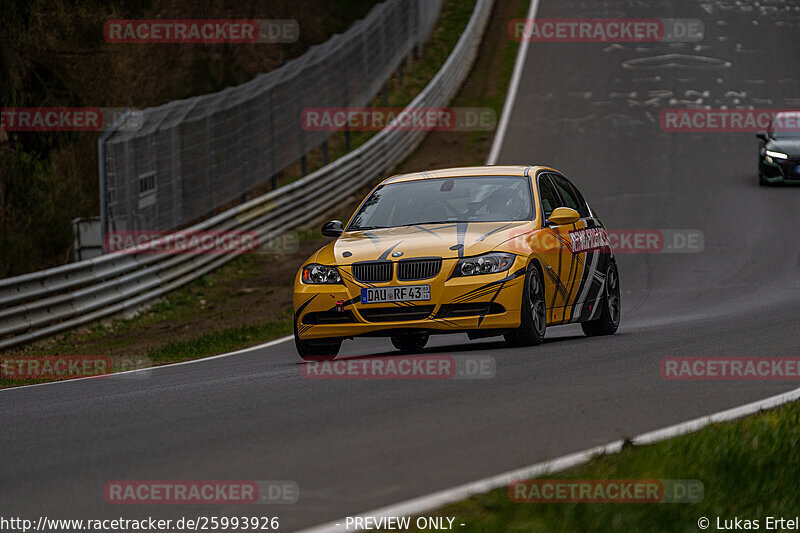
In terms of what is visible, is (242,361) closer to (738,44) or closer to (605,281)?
(605,281)

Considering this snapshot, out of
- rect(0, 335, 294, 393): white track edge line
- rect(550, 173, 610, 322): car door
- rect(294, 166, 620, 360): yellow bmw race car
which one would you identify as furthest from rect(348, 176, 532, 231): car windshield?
rect(0, 335, 294, 393): white track edge line

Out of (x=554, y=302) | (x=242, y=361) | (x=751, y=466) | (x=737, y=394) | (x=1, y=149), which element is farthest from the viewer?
(x=1, y=149)

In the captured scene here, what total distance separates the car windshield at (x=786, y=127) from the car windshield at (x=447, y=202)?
1753 centimetres

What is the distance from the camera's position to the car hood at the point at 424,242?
10.4 meters

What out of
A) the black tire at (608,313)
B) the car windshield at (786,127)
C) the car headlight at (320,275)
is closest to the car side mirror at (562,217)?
the black tire at (608,313)

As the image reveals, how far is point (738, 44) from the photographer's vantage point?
46312mm

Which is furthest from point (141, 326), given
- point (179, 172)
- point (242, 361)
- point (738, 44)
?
point (738, 44)

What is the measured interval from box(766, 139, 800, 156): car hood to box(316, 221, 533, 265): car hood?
59.4ft

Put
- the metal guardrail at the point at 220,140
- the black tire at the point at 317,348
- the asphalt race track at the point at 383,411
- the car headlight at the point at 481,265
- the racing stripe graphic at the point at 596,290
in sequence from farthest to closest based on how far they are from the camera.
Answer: the metal guardrail at the point at 220,140, the racing stripe graphic at the point at 596,290, the black tire at the point at 317,348, the car headlight at the point at 481,265, the asphalt race track at the point at 383,411

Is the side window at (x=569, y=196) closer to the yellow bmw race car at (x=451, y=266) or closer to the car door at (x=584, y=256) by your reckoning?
the car door at (x=584, y=256)

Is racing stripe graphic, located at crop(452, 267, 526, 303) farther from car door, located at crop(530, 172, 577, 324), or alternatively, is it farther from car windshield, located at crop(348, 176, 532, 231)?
car windshield, located at crop(348, 176, 532, 231)

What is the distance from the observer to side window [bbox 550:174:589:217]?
1259cm

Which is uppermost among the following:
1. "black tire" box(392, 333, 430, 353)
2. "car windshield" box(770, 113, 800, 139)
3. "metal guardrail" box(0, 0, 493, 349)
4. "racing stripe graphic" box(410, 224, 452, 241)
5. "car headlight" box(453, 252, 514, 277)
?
"racing stripe graphic" box(410, 224, 452, 241)

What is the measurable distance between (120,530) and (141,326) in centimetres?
1470
